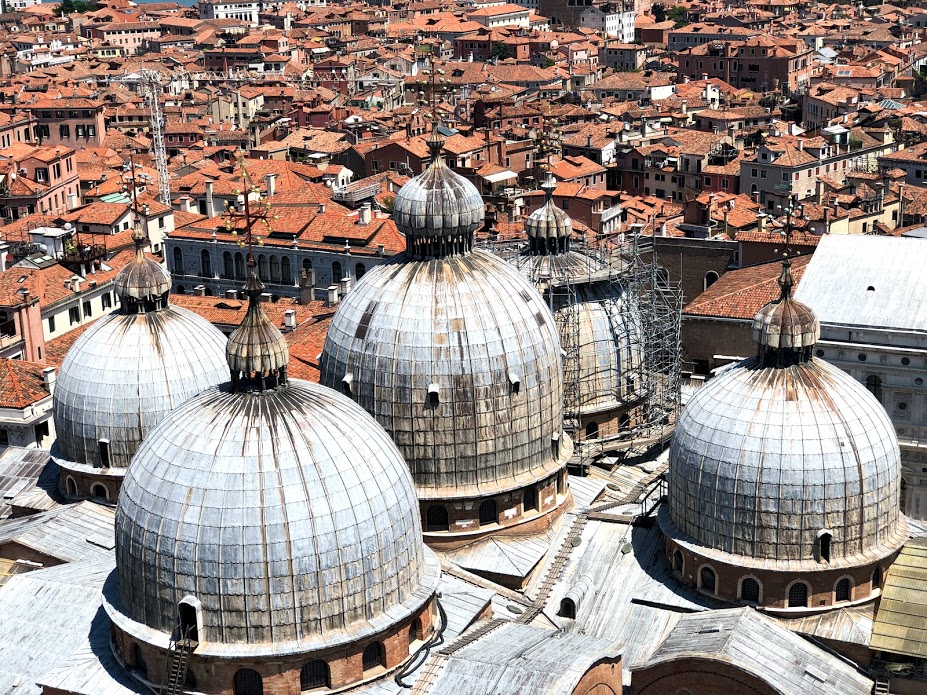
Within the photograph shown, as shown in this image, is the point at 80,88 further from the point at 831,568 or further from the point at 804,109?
the point at 831,568

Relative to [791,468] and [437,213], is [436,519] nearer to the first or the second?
[437,213]

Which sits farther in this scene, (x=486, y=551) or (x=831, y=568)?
(x=486, y=551)

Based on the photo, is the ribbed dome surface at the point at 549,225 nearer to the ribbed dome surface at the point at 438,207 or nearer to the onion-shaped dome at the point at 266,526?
the ribbed dome surface at the point at 438,207

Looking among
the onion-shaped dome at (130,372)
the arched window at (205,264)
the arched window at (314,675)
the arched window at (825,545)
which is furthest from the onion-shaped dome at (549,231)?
the arched window at (205,264)

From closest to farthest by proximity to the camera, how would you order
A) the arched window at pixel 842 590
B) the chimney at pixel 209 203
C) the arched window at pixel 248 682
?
the arched window at pixel 248 682, the arched window at pixel 842 590, the chimney at pixel 209 203

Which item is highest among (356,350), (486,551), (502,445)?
(356,350)

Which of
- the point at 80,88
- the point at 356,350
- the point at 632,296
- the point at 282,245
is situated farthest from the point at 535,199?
the point at 80,88
